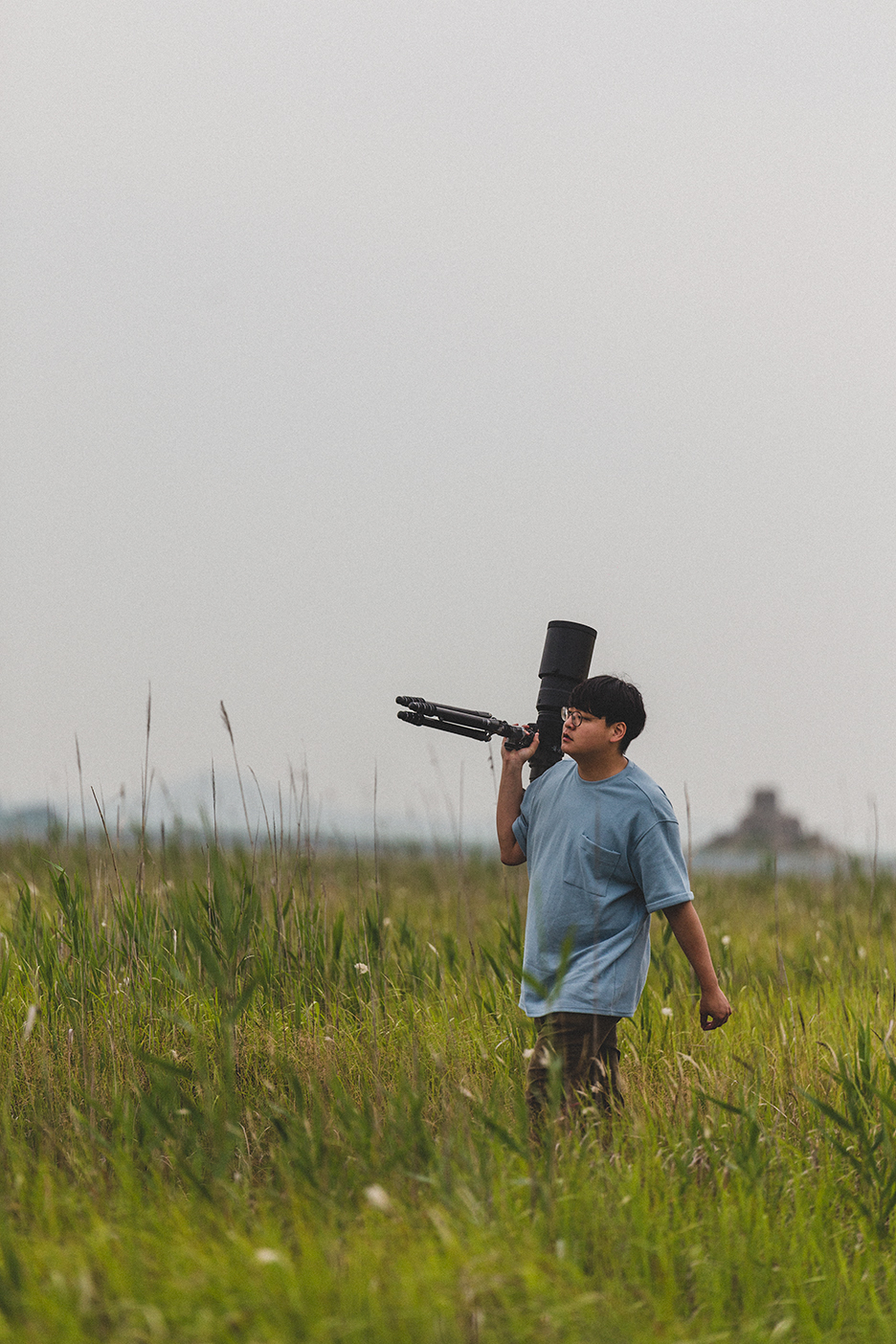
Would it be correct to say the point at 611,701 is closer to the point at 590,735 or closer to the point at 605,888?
the point at 590,735

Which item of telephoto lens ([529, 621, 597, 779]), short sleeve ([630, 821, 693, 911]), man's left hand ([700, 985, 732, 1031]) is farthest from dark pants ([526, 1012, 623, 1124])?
telephoto lens ([529, 621, 597, 779])

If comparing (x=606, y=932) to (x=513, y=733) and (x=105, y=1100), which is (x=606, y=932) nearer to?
(x=513, y=733)

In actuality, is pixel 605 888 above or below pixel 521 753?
below

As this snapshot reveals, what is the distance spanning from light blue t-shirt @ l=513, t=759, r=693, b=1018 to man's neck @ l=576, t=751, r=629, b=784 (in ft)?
0.08

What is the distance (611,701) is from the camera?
3.35m

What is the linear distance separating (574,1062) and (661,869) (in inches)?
→ 25.7

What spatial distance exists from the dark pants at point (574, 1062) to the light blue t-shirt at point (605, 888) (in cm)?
6

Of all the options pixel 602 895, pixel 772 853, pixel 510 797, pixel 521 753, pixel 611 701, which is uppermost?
pixel 611 701

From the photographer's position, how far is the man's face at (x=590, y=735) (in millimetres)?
3352

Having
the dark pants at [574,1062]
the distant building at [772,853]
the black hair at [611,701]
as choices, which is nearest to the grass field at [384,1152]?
the dark pants at [574,1062]

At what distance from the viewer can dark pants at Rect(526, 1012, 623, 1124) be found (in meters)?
3.24

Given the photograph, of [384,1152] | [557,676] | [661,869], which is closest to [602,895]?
[661,869]

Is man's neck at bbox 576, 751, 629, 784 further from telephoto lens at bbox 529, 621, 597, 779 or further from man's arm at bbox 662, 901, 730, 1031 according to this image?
man's arm at bbox 662, 901, 730, 1031

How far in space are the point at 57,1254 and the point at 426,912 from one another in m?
5.24
